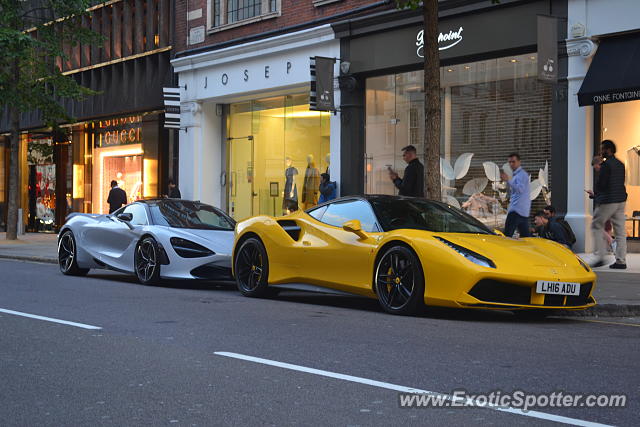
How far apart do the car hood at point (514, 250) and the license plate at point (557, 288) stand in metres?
0.23

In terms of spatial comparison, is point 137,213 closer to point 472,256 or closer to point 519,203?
point 519,203

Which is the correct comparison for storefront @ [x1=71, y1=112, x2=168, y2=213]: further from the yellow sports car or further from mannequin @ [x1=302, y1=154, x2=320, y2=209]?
the yellow sports car

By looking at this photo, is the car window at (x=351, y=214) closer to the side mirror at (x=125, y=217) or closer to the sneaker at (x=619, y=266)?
the side mirror at (x=125, y=217)

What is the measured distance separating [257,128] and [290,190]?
2.26m

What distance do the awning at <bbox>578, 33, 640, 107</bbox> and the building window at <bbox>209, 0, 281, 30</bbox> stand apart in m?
9.24

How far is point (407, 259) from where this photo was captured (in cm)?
934

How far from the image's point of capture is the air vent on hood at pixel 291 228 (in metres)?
11.1

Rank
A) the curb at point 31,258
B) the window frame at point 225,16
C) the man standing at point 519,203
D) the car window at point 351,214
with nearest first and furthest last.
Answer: the car window at point 351,214 < the man standing at point 519,203 < the curb at point 31,258 < the window frame at point 225,16

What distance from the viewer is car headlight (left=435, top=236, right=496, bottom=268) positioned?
29.1ft

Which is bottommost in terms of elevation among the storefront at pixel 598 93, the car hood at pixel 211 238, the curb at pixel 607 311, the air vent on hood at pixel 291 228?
the curb at pixel 607 311

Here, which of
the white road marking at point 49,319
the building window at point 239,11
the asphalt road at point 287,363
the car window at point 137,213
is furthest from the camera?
the building window at point 239,11

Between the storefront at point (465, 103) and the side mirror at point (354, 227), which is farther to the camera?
the storefront at point (465, 103)

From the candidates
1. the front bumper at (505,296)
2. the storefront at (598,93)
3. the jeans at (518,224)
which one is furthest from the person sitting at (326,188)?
the front bumper at (505,296)

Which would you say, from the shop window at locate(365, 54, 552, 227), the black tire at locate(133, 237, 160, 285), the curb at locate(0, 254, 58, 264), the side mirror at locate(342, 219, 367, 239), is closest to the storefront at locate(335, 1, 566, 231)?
the shop window at locate(365, 54, 552, 227)
